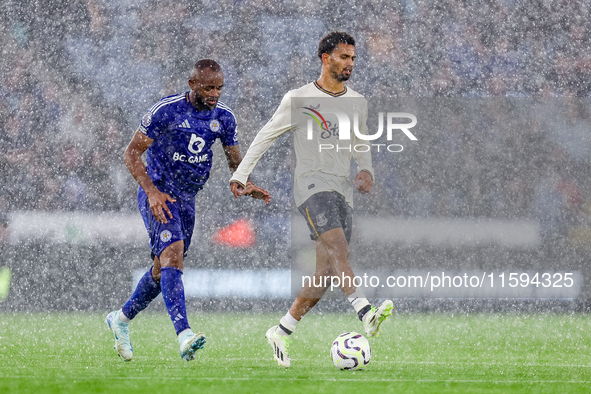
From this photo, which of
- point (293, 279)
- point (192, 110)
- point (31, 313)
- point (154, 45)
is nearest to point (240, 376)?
point (192, 110)

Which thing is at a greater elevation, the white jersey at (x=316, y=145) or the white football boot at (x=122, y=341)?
the white jersey at (x=316, y=145)

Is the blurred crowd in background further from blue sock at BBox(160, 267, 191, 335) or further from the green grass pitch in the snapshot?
blue sock at BBox(160, 267, 191, 335)

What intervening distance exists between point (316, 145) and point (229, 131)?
57 centimetres

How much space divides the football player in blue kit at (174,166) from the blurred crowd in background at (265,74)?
454cm

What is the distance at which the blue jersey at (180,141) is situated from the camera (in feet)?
15.8

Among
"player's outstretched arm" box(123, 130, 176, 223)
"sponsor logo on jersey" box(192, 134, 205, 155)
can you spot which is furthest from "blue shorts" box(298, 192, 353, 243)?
"player's outstretched arm" box(123, 130, 176, 223)

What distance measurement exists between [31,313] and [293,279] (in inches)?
136

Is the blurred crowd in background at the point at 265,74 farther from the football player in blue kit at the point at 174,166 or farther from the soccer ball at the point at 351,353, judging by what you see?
the soccer ball at the point at 351,353

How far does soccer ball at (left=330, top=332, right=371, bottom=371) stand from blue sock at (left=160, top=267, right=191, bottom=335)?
0.93 m

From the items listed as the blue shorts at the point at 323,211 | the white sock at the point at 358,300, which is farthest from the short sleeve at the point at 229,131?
the white sock at the point at 358,300

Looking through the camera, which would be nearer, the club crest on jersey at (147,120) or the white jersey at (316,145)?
the club crest on jersey at (147,120)

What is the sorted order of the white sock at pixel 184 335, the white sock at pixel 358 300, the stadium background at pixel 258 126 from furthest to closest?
the stadium background at pixel 258 126
the white sock at pixel 358 300
the white sock at pixel 184 335

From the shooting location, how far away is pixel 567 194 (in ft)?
31.0

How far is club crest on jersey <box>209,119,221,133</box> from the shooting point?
492 cm
